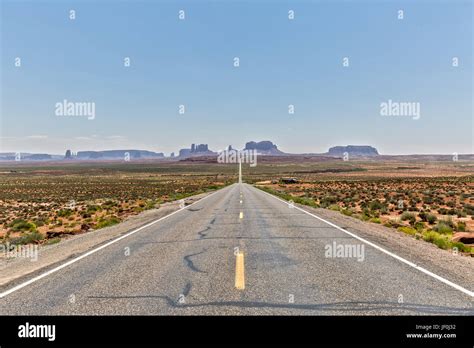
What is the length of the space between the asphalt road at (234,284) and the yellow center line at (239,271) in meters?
0.02

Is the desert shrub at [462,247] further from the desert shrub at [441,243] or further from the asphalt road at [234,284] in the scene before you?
the asphalt road at [234,284]

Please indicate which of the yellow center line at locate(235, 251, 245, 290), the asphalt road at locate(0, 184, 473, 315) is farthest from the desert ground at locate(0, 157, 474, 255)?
the yellow center line at locate(235, 251, 245, 290)

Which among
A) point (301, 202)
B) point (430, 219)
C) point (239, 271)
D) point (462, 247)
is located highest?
point (239, 271)

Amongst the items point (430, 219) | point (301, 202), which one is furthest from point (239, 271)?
point (301, 202)

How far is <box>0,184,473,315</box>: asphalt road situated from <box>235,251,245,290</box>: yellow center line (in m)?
0.02

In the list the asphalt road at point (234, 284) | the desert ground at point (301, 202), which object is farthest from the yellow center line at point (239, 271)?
the desert ground at point (301, 202)

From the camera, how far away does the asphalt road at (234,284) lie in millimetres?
5043

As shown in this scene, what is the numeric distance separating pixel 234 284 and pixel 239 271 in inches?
35.2

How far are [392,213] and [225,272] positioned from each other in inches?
784

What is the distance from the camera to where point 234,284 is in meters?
6.13

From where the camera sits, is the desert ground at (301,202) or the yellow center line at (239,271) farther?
the desert ground at (301,202)

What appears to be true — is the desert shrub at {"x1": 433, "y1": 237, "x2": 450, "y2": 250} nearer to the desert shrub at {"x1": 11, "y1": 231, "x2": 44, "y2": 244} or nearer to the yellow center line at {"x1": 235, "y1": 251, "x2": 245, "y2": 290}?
the yellow center line at {"x1": 235, "y1": 251, "x2": 245, "y2": 290}

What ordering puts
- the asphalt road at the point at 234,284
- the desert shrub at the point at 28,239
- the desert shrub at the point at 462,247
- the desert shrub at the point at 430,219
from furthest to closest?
1. the desert shrub at the point at 430,219
2. the desert shrub at the point at 28,239
3. the desert shrub at the point at 462,247
4. the asphalt road at the point at 234,284

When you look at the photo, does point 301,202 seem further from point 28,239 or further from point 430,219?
point 28,239
